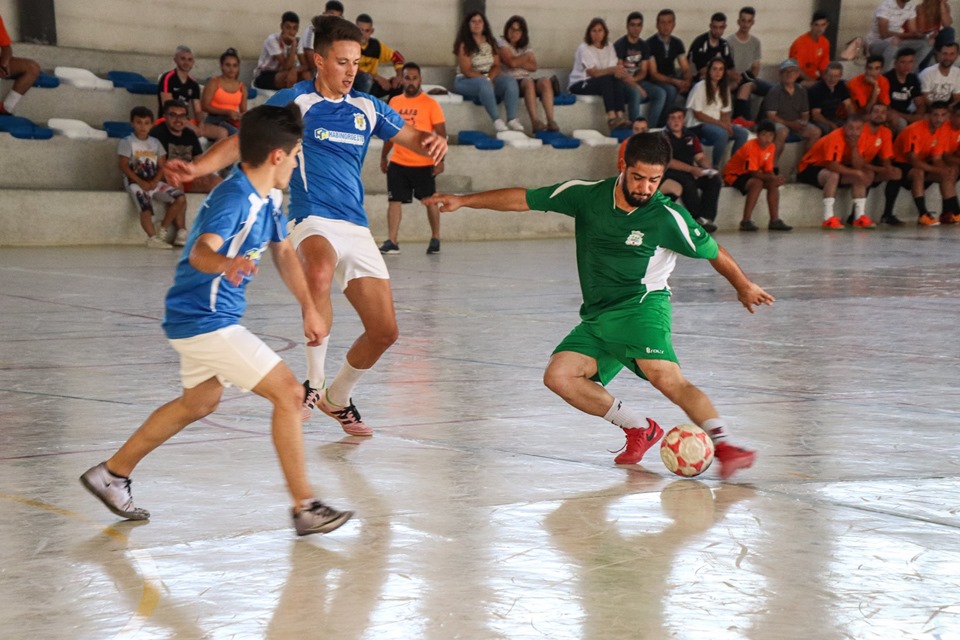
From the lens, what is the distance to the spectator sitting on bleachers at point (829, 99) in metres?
22.5

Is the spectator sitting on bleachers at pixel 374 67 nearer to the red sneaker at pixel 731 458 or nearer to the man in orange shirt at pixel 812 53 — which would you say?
the man in orange shirt at pixel 812 53

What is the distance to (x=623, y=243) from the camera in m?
5.64

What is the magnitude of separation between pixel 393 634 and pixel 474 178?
17292 millimetres

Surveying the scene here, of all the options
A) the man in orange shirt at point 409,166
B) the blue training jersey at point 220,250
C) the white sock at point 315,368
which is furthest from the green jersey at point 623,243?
the man in orange shirt at point 409,166

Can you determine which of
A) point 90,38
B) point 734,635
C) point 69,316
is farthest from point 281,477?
point 90,38

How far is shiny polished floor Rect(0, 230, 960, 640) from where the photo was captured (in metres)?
3.41

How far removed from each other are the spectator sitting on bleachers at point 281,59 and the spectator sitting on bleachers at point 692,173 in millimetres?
5470

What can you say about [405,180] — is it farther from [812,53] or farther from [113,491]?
[113,491]

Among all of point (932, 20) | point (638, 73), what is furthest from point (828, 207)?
point (932, 20)

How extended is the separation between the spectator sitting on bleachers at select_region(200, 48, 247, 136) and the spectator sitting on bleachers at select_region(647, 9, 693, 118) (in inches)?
285

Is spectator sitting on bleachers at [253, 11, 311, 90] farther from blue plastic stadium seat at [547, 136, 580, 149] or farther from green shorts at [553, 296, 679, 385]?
→ green shorts at [553, 296, 679, 385]

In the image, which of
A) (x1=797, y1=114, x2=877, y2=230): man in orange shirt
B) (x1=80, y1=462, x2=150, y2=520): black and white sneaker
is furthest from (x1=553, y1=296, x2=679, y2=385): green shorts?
(x1=797, y1=114, x2=877, y2=230): man in orange shirt

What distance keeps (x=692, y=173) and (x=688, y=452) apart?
15.2 metres

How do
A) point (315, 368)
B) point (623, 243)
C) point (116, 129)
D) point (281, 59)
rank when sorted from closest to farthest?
point (623, 243) < point (315, 368) < point (116, 129) < point (281, 59)
